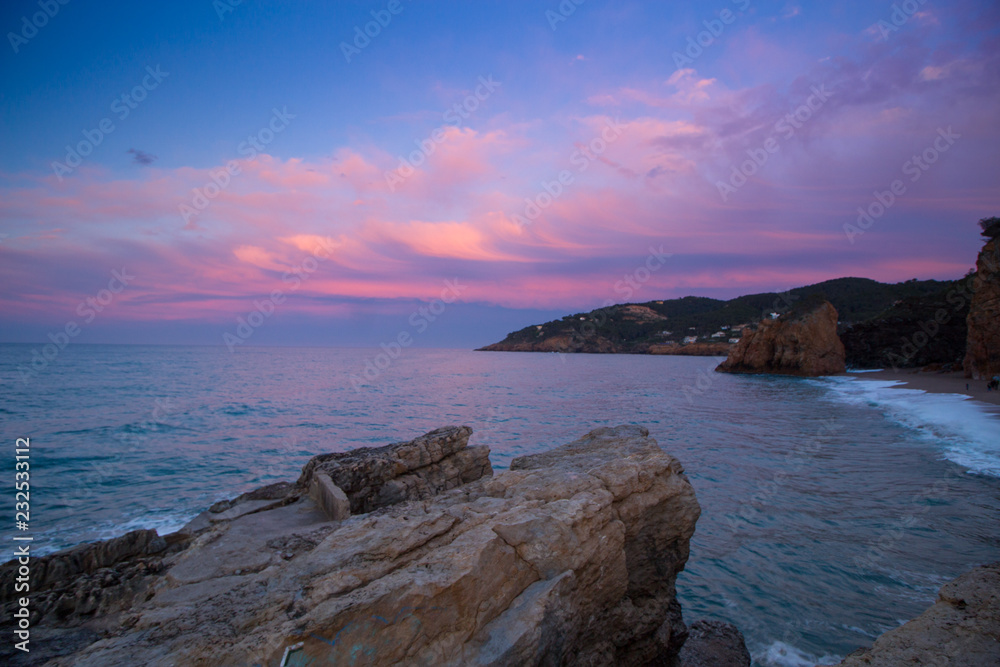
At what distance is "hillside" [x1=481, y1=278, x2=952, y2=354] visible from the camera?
103m

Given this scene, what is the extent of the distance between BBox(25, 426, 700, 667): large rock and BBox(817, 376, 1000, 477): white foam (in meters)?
14.0

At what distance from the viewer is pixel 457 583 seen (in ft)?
11.9

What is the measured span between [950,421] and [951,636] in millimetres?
23297

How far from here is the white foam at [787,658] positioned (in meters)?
5.71

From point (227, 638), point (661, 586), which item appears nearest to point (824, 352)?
point (661, 586)

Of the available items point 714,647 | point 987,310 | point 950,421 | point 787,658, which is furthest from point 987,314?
point 714,647

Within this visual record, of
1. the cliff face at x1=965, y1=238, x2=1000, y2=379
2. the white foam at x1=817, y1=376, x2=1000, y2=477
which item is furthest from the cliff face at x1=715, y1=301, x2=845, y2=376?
the white foam at x1=817, y1=376, x2=1000, y2=477

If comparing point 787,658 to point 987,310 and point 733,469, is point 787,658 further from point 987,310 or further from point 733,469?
point 987,310

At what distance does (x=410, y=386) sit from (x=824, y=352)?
5172cm

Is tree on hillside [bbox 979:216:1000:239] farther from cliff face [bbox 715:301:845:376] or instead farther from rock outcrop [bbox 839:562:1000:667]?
rock outcrop [bbox 839:562:1000:667]

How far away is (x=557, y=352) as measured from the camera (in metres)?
167

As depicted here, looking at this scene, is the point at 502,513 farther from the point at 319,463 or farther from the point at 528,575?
the point at 319,463

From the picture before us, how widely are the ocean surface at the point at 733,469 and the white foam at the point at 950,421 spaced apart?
4.3 inches

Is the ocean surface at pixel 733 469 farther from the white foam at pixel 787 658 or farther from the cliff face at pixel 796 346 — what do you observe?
the cliff face at pixel 796 346
